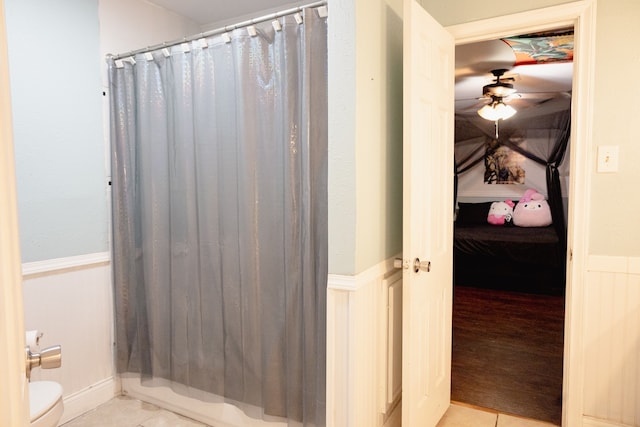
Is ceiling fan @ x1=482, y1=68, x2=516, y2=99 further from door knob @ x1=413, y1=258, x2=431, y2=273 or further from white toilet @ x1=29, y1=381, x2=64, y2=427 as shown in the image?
white toilet @ x1=29, y1=381, x2=64, y2=427

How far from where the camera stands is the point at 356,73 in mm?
1588

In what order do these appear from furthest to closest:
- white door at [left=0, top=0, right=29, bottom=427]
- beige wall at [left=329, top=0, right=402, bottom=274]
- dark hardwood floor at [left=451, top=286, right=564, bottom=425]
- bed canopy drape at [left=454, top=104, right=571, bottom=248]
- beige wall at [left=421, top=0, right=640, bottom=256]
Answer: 1. bed canopy drape at [left=454, top=104, right=571, bottom=248]
2. dark hardwood floor at [left=451, top=286, right=564, bottom=425]
3. beige wall at [left=421, top=0, right=640, bottom=256]
4. beige wall at [left=329, top=0, right=402, bottom=274]
5. white door at [left=0, top=0, right=29, bottom=427]

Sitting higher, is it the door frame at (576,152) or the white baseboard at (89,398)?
the door frame at (576,152)

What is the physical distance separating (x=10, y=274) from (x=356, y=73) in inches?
53.4

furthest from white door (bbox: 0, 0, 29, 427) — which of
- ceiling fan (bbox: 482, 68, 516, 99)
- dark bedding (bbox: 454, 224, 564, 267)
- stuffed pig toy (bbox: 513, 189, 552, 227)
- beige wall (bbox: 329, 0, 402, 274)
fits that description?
stuffed pig toy (bbox: 513, 189, 552, 227)

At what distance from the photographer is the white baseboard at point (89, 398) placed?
2.25m

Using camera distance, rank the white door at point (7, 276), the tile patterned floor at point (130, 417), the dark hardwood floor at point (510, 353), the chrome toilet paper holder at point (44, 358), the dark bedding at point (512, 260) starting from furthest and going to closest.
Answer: the dark bedding at point (512, 260) → the dark hardwood floor at point (510, 353) → the tile patterned floor at point (130, 417) → the chrome toilet paper holder at point (44, 358) → the white door at point (7, 276)

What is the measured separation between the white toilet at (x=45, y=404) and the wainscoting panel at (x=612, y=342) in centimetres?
238

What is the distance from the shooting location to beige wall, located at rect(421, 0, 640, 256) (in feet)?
6.11

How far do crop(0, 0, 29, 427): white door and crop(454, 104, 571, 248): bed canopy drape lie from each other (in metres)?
5.40

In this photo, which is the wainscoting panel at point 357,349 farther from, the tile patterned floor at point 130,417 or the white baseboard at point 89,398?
the white baseboard at point 89,398

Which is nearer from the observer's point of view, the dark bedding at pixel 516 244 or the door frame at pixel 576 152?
the door frame at pixel 576 152

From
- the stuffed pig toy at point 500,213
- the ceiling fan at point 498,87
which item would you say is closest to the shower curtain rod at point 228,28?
the ceiling fan at point 498,87

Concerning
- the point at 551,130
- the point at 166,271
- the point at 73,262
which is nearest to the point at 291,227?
the point at 166,271
